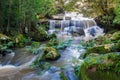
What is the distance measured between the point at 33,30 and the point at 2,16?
2981 millimetres

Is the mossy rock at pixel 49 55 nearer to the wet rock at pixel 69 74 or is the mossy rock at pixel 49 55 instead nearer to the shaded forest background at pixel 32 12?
the wet rock at pixel 69 74

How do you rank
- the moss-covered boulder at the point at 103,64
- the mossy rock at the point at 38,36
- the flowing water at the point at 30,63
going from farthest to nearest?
the mossy rock at the point at 38,36, the flowing water at the point at 30,63, the moss-covered boulder at the point at 103,64

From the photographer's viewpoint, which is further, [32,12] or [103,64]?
[32,12]

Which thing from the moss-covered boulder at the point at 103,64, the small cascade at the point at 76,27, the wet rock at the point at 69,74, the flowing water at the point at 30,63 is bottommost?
the small cascade at the point at 76,27

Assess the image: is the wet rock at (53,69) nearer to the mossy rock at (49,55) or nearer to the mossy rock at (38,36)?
the mossy rock at (49,55)

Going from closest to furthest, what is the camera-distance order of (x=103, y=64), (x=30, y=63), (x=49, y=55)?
(x=103, y=64) < (x=30, y=63) < (x=49, y=55)

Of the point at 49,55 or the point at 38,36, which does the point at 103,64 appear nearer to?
the point at 49,55

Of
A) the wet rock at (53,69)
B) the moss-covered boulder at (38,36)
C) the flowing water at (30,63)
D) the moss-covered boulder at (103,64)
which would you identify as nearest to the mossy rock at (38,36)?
the moss-covered boulder at (38,36)

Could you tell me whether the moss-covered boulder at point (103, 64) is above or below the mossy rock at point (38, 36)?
above

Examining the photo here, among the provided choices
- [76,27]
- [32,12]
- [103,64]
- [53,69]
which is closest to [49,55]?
[53,69]

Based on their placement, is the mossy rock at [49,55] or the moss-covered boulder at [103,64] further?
the mossy rock at [49,55]

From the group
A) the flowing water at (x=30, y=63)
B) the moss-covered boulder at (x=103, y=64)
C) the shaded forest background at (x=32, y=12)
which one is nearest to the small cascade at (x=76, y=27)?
the shaded forest background at (x=32, y=12)

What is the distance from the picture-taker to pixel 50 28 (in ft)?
70.2

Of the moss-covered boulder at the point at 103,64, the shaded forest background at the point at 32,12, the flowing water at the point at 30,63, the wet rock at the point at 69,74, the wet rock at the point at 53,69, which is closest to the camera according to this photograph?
the moss-covered boulder at the point at 103,64
